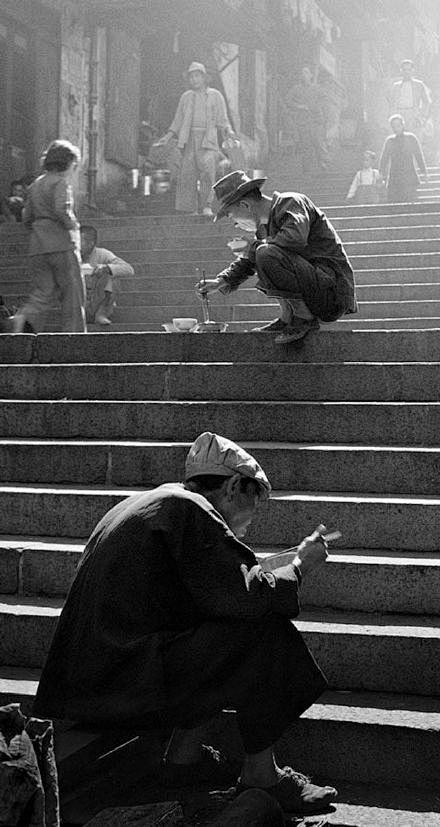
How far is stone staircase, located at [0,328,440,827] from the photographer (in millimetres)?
3939

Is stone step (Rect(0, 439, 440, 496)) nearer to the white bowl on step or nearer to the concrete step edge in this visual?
the concrete step edge

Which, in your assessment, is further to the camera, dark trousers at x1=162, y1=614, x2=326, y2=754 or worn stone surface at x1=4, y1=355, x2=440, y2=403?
worn stone surface at x1=4, y1=355, x2=440, y2=403

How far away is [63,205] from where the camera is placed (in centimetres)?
835

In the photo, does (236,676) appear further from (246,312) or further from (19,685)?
(246,312)

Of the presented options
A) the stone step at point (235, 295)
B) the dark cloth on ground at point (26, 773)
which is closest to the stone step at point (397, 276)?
the stone step at point (235, 295)

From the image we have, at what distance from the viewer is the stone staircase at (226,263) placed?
1026 centimetres

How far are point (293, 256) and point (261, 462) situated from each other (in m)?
1.62

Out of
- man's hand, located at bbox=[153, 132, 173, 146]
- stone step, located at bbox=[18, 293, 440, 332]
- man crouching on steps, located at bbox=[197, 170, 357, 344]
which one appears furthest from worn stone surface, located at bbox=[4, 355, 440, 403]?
man's hand, located at bbox=[153, 132, 173, 146]

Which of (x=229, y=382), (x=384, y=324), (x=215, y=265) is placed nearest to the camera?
(x=229, y=382)

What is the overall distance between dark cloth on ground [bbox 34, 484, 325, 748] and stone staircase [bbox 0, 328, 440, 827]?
51 cm

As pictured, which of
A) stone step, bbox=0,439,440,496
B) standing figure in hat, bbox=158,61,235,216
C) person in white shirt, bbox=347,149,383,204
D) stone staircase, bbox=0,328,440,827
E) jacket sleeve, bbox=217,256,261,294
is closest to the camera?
stone staircase, bbox=0,328,440,827

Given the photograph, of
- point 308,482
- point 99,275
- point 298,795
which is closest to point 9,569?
point 308,482

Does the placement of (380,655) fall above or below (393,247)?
below

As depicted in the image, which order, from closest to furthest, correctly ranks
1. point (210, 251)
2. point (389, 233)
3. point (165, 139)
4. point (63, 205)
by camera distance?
point (63, 205) < point (389, 233) < point (210, 251) < point (165, 139)
